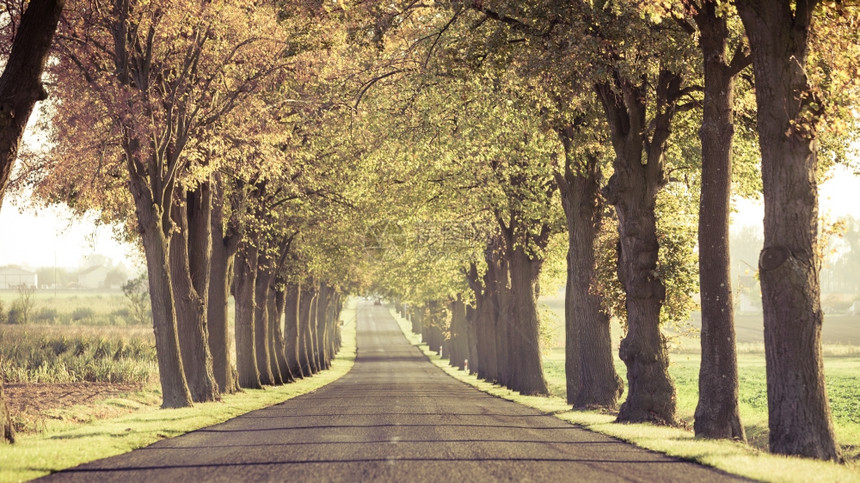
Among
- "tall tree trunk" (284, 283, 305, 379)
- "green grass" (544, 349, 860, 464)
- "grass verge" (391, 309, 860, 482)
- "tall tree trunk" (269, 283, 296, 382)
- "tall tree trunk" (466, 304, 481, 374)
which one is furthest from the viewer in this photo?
"tall tree trunk" (466, 304, 481, 374)

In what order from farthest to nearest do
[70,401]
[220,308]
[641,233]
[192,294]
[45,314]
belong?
[45,314]
[220,308]
[192,294]
[70,401]
[641,233]

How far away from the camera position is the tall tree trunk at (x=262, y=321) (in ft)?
141

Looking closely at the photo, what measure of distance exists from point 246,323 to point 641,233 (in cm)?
2197

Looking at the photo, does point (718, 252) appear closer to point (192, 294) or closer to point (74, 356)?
point (192, 294)

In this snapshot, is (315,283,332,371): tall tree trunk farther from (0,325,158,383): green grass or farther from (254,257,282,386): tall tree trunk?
(0,325,158,383): green grass

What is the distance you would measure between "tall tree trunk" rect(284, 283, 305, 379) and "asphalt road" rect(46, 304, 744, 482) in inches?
1311

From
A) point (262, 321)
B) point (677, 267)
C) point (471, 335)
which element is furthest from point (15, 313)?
point (677, 267)

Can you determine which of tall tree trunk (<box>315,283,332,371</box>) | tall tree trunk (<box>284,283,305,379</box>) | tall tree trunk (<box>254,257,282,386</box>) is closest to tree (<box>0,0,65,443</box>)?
tall tree trunk (<box>254,257,282,386</box>)

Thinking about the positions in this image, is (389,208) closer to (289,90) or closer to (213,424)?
(289,90)

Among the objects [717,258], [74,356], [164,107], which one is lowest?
[74,356]

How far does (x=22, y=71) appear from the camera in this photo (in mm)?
14258

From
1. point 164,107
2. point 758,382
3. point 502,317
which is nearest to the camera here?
point 164,107

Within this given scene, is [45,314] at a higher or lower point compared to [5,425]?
higher

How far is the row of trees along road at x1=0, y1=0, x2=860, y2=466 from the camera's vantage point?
1450 centimetres
